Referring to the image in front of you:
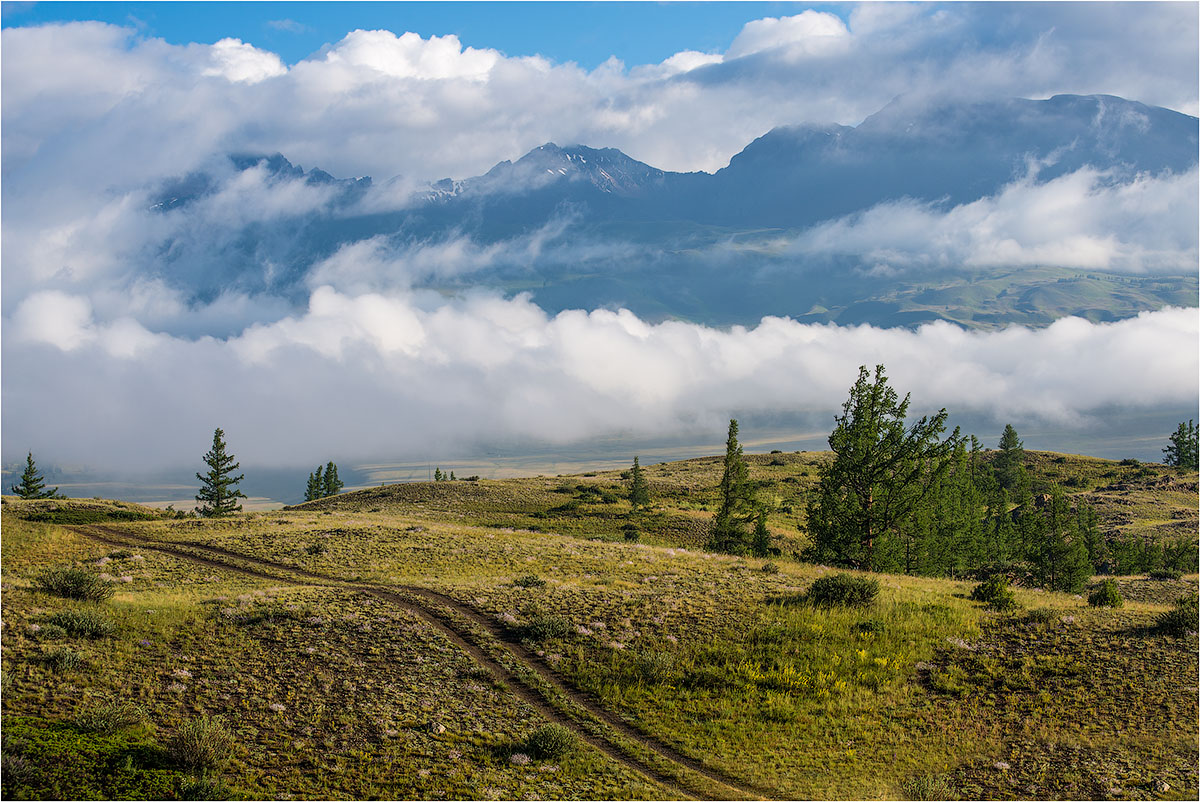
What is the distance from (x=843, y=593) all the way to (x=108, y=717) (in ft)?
93.8

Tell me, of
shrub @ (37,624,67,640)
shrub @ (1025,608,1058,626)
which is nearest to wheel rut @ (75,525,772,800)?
shrub @ (37,624,67,640)

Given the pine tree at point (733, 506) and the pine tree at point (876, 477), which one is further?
the pine tree at point (733, 506)

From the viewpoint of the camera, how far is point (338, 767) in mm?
21719

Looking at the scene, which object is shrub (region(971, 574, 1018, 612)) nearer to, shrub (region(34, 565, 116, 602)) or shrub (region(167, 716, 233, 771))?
shrub (region(167, 716, 233, 771))

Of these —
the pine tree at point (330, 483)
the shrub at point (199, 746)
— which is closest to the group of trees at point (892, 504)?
the shrub at point (199, 746)

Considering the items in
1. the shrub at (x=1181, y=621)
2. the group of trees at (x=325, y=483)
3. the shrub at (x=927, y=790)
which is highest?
the shrub at (x=1181, y=621)

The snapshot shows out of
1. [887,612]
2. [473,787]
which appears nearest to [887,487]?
[887,612]

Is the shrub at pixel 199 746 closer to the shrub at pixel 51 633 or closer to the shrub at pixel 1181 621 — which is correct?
the shrub at pixel 51 633

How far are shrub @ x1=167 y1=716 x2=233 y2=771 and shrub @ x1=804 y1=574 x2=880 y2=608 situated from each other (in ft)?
Result: 79.9

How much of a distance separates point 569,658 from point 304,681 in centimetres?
945

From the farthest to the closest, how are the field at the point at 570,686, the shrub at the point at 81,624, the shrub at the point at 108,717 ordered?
the shrub at the point at 81,624 → the field at the point at 570,686 → the shrub at the point at 108,717

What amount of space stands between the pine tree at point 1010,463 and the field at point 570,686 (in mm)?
107180

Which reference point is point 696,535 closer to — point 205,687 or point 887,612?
point 887,612

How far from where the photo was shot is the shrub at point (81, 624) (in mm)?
27906
